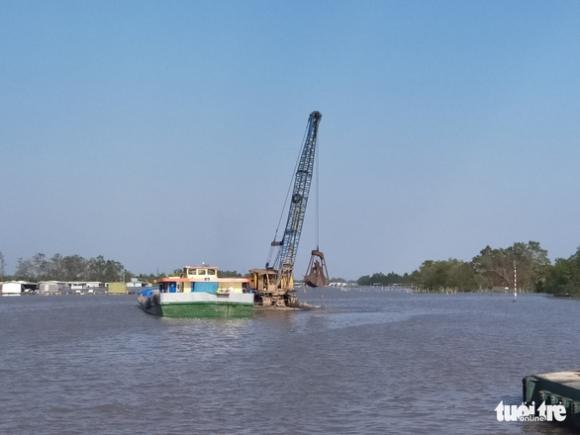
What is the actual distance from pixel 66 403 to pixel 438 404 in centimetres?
1530

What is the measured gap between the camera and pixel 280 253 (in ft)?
380

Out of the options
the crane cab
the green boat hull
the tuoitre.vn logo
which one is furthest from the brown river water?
the crane cab

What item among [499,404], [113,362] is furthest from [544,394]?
[113,362]

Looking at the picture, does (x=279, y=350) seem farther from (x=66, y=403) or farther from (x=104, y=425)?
(x=104, y=425)

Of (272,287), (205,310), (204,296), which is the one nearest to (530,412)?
(204,296)

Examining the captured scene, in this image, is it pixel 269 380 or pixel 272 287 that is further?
pixel 272 287

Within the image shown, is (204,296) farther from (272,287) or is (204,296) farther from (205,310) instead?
(272,287)

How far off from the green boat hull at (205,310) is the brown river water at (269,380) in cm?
1475

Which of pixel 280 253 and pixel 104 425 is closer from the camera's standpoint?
pixel 104 425

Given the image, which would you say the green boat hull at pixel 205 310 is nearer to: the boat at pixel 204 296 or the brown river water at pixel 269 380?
the boat at pixel 204 296

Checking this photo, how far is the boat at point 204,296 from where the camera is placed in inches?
3307

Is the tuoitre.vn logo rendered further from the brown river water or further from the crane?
the crane

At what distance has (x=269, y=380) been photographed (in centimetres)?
3756

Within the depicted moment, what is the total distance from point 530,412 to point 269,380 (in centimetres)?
1443
